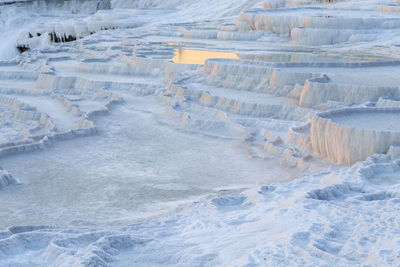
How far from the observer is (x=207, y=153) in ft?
24.8

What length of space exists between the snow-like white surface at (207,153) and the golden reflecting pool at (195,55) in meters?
0.08

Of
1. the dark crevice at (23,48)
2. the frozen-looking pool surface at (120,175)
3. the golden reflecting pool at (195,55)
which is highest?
the frozen-looking pool surface at (120,175)

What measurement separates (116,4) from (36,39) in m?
7.62

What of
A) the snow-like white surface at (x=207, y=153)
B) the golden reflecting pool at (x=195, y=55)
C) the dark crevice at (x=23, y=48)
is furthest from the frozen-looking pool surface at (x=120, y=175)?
the dark crevice at (x=23, y=48)

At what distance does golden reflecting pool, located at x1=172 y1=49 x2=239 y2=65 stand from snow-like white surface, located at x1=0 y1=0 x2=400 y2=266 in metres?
0.08

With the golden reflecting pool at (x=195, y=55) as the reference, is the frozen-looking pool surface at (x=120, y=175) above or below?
above

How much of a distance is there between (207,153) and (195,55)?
7.69 meters

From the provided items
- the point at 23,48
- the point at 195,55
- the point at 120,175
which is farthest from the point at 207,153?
the point at 23,48

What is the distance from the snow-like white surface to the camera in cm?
431

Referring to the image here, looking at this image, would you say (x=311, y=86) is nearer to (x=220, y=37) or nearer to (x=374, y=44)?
(x=374, y=44)

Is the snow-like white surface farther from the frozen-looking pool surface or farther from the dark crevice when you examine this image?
the dark crevice

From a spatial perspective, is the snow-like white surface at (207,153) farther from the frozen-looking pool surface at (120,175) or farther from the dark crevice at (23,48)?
the dark crevice at (23,48)

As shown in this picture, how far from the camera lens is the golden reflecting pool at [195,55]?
14062 millimetres

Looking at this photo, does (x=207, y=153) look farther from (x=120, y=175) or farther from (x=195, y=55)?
(x=195, y=55)
